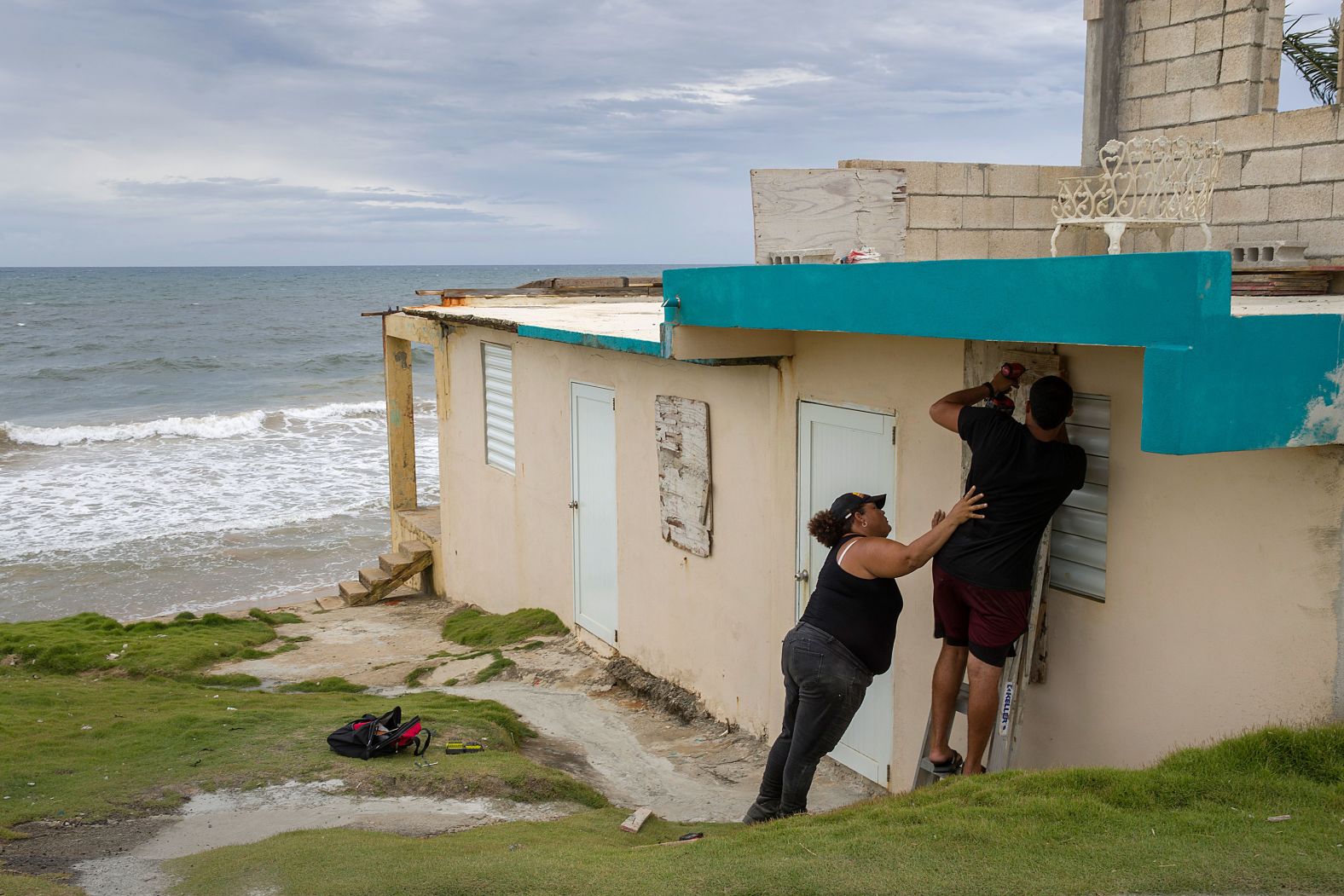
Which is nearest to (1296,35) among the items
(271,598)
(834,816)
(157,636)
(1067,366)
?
(1067,366)

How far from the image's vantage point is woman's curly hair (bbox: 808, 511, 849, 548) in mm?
5660

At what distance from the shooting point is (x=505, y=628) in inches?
430

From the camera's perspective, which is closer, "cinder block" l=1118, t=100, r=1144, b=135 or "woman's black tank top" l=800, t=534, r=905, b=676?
"woman's black tank top" l=800, t=534, r=905, b=676

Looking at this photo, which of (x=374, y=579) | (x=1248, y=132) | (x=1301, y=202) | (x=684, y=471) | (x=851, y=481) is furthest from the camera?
(x=374, y=579)

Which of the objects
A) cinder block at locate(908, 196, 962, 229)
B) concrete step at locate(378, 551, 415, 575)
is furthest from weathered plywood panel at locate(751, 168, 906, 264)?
concrete step at locate(378, 551, 415, 575)

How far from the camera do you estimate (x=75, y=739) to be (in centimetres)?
740

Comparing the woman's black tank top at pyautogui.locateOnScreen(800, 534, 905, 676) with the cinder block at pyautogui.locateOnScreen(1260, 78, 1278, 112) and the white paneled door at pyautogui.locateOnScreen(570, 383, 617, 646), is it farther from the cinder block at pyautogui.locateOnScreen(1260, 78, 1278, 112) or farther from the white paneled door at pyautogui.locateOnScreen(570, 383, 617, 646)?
the cinder block at pyautogui.locateOnScreen(1260, 78, 1278, 112)

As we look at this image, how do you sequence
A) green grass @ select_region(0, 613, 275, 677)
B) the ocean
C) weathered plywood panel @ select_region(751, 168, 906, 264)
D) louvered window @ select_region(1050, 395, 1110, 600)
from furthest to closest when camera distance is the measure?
the ocean → green grass @ select_region(0, 613, 275, 677) → weathered plywood panel @ select_region(751, 168, 906, 264) → louvered window @ select_region(1050, 395, 1110, 600)

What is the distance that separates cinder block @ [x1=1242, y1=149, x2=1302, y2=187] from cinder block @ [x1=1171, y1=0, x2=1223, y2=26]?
106 centimetres

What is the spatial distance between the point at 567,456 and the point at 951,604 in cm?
539

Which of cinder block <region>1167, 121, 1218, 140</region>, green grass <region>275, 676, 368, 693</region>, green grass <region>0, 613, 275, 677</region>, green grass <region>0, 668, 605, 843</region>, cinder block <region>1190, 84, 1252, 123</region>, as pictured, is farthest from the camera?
green grass <region>0, 613, 275, 677</region>

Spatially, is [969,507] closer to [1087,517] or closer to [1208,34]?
[1087,517]

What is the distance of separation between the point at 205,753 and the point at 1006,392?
5167mm

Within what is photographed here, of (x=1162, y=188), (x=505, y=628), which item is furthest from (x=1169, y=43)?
Answer: (x=505, y=628)
